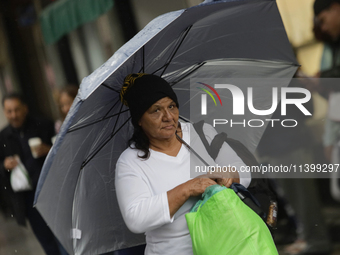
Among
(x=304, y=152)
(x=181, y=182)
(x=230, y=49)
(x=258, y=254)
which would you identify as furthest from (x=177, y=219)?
(x=304, y=152)

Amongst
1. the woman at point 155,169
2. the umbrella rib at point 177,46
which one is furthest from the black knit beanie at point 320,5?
the woman at point 155,169

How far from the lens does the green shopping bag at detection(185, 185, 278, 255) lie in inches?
62.1

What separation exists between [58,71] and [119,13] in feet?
4.55

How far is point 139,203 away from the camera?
5.68 feet

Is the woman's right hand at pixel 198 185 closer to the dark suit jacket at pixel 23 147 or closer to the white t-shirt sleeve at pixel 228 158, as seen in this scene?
the white t-shirt sleeve at pixel 228 158

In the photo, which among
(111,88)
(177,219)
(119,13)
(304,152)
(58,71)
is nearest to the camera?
(177,219)

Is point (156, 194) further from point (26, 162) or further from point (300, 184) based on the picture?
point (300, 184)

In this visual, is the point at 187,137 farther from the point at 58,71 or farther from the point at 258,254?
the point at 58,71

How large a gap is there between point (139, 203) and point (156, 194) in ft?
0.43

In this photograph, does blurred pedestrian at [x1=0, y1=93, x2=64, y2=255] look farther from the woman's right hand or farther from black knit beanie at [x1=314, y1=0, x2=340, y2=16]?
black knit beanie at [x1=314, y1=0, x2=340, y2=16]

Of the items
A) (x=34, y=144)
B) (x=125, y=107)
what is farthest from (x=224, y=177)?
(x=34, y=144)

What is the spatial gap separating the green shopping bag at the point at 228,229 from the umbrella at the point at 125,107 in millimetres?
691

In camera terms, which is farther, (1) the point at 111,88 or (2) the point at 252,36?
(2) the point at 252,36

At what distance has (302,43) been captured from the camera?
3578 mm
